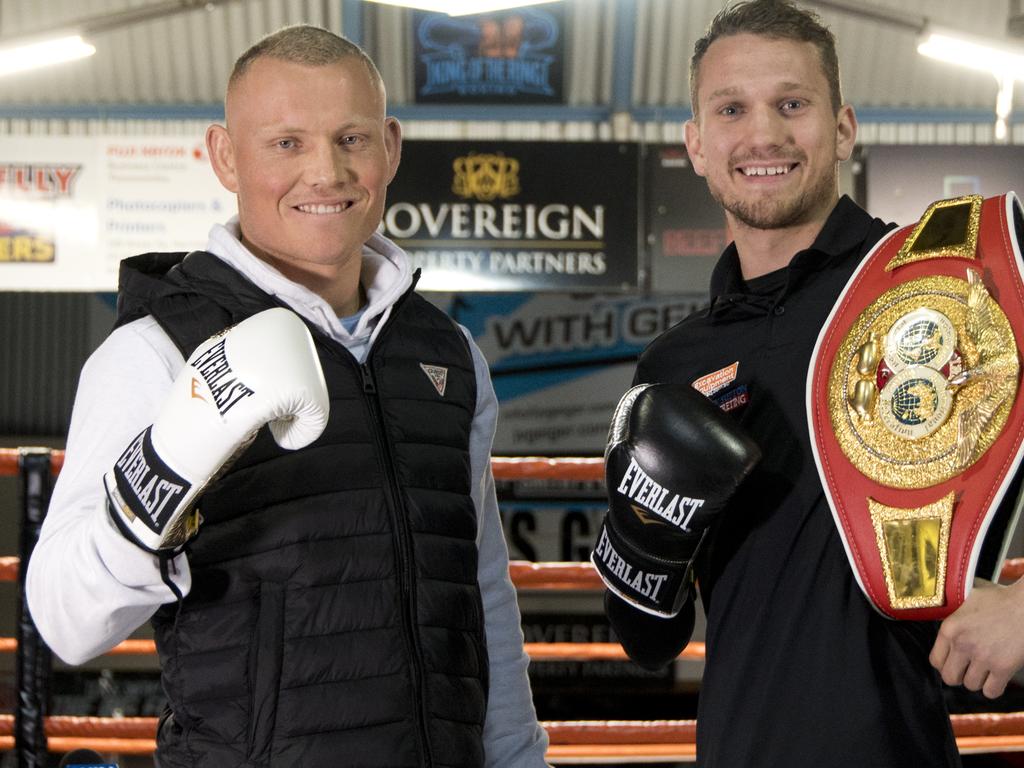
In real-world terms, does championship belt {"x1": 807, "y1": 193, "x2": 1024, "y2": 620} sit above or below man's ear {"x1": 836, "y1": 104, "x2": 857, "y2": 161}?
below

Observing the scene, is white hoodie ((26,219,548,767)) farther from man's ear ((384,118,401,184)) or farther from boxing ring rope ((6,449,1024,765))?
boxing ring rope ((6,449,1024,765))

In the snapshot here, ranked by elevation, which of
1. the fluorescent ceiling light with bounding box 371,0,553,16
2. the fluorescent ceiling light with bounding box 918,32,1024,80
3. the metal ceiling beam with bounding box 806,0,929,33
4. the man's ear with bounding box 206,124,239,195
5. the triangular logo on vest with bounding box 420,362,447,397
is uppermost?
the metal ceiling beam with bounding box 806,0,929,33

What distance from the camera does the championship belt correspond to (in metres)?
1.31

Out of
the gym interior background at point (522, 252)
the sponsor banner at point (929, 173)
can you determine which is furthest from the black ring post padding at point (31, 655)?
the sponsor banner at point (929, 173)

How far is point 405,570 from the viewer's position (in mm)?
1368

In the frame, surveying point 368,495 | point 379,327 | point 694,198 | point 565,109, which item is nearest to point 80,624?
point 368,495

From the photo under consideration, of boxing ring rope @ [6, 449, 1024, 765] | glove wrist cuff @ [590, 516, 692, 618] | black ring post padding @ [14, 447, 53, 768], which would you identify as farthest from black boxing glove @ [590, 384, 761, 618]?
black ring post padding @ [14, 447, 53, 768]

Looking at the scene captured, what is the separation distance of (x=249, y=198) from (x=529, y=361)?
5.69 metres

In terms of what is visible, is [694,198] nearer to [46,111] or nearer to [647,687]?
[647,687]

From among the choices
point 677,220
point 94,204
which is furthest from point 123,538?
point 94,204

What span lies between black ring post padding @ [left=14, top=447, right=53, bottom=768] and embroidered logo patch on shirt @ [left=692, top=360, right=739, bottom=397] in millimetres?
1671

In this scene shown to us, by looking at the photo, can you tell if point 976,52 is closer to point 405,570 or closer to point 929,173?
point 929,173

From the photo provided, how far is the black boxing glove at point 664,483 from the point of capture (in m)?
1.44

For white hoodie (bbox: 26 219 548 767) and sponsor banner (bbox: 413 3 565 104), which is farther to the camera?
sponsor banner (bbox: 413 3 565 104)
